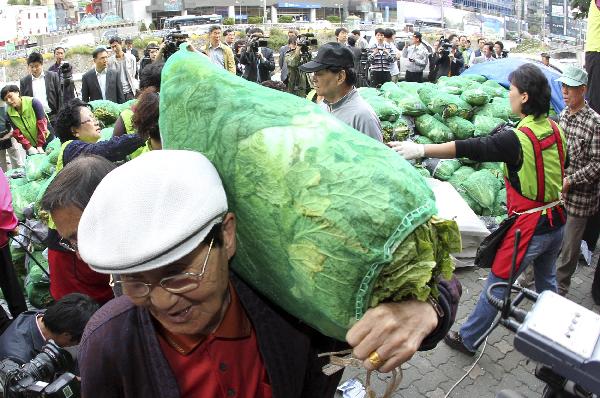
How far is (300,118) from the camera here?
3.30 ft

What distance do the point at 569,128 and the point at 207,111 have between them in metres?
3.47

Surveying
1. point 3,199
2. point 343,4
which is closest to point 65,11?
point 343,4

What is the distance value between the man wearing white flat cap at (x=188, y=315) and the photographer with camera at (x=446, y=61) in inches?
408

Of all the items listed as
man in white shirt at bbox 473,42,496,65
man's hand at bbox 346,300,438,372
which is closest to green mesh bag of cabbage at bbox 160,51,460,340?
man's hand at bbox 346,300,438,372

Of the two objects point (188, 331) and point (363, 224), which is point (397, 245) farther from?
point (188, 331)

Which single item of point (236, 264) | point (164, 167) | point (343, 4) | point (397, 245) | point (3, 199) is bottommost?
point (3, 199)

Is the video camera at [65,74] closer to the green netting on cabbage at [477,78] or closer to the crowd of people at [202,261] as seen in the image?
the crowd of people at [202,261]

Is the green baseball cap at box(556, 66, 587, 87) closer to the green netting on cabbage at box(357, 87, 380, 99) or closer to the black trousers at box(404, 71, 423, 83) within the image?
the green netting on cabbage at box(357, 87, 380, 99)

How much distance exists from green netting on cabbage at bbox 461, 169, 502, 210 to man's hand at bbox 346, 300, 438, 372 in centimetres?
415

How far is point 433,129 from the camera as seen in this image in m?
5.66

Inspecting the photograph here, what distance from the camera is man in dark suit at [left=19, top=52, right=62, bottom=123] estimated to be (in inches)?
283

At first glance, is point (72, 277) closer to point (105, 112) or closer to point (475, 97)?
point (105, 112)

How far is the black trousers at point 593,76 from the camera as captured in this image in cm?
459

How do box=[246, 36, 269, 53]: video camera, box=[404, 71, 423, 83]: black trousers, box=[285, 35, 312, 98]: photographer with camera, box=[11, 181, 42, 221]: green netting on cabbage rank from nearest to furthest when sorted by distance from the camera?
1. box=[11, 181, 42, 221]: green netting on cabbage
2. box=[285, 35, 312, 98]: photographer with camera
3. box=[246, 36, 269, 53]: video camera
4. box=[404, 71, 423, 83]: black trousers
